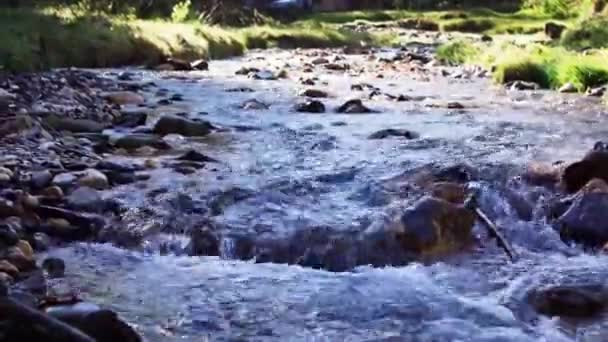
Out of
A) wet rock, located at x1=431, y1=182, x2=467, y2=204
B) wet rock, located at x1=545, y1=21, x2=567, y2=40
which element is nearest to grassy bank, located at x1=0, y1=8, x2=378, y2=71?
wet rock, located at x1=431, y1=182, x2=467, y2=204

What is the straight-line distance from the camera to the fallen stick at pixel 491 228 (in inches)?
194

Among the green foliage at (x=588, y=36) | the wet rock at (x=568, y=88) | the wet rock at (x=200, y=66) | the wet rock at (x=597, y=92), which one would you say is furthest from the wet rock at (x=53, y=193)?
the green foliage at (x=588, y=36)

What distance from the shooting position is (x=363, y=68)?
1661cm

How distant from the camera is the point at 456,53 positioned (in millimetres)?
18312

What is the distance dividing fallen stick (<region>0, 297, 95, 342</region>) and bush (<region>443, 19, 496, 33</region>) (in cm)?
3019

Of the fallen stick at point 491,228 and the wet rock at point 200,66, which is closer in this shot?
the fallen stick at point 491,228

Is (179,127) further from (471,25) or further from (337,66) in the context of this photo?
(471,25)

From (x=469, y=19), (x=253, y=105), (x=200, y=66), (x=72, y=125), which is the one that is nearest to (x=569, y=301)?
(x=72, y=125)

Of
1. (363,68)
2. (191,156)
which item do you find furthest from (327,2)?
(191,156)

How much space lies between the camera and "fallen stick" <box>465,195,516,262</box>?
4.93m

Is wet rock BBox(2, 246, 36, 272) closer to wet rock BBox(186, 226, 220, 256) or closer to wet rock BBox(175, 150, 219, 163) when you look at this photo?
wet rock BBox(186, 226, 220, 256)

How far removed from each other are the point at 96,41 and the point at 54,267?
10.7m

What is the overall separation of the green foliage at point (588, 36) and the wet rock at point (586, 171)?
11.0m

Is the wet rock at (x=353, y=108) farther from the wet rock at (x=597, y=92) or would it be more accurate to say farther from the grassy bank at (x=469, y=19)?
the grassy bank at (x=469, y=19)
